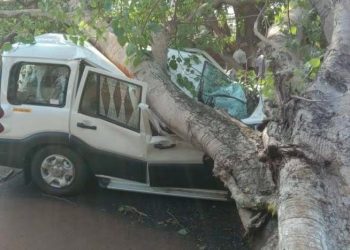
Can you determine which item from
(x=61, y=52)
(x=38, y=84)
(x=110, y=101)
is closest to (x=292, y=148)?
(x=110, y=101)

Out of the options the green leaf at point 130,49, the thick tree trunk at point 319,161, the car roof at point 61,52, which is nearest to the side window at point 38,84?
the car roof at point 61,52

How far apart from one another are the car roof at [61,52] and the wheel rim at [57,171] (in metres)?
1.15

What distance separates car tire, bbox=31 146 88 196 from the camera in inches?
244

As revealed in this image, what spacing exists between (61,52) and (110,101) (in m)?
0.81

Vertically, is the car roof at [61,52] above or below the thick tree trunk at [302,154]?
above

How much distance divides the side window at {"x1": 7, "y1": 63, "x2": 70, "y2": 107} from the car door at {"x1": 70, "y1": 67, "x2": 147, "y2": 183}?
266 millimetres

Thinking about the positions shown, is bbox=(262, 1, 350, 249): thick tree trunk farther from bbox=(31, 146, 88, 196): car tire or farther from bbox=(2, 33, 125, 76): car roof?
bbox=(31, 146, 88, 196): car tire

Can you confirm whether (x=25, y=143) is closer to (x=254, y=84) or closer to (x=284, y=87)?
(x=254, y=84)

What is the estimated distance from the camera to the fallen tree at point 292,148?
9.52 feet

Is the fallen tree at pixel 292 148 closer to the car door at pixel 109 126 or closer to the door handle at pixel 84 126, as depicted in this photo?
the car door at pixel 109 126

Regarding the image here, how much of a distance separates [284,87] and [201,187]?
85.9 inches

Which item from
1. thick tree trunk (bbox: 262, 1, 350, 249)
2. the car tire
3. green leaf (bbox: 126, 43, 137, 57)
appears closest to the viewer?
thick tree trunk (bbox: 262, 1, 350, 249)

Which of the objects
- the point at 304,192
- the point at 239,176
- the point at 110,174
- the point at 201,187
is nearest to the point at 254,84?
the point at 201,187

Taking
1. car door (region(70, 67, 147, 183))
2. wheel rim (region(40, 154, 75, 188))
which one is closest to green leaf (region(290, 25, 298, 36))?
car door (region(70, 67, 147, 183))
